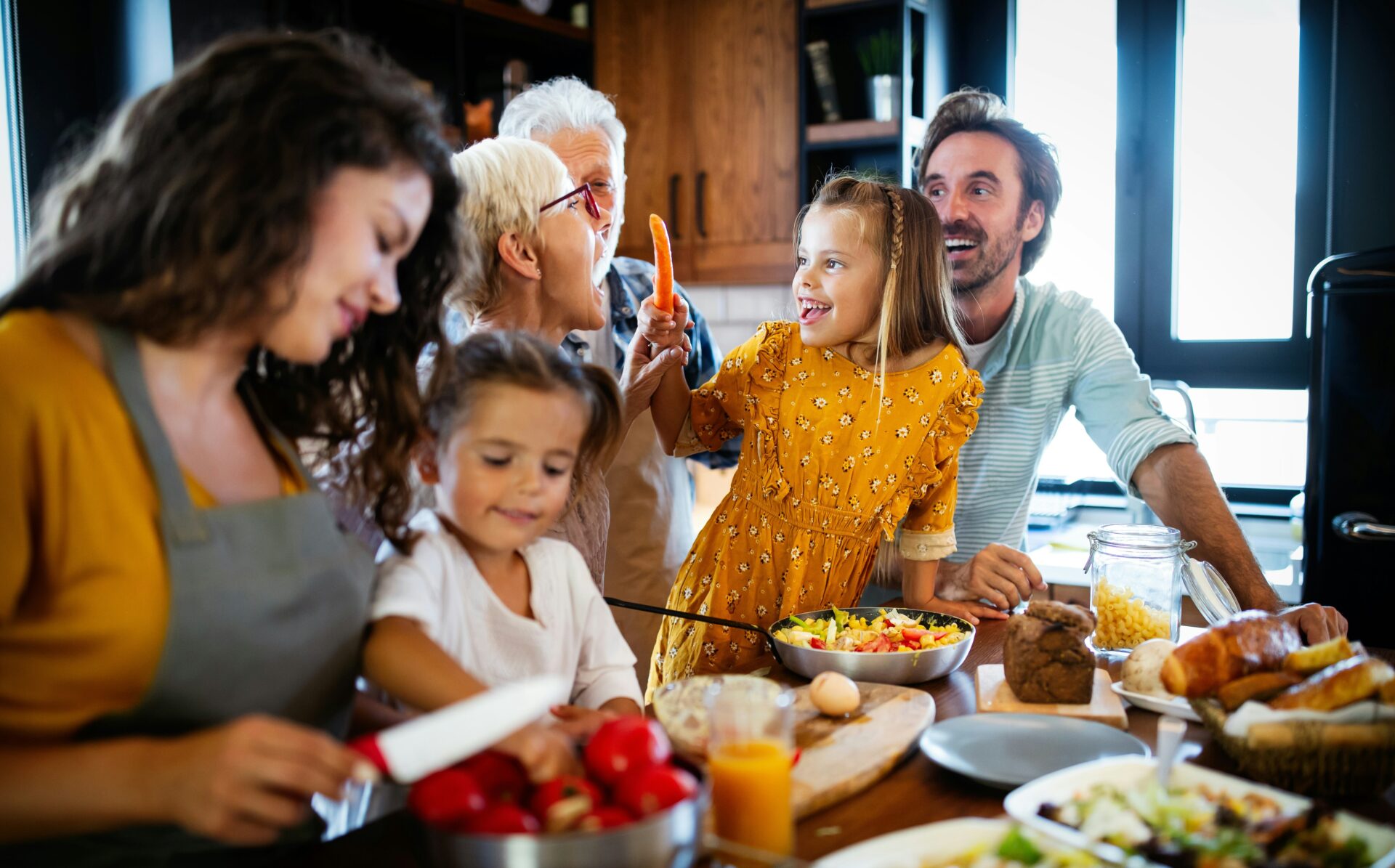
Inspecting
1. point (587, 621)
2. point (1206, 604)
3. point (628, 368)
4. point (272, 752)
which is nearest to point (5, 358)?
point (272, 752)

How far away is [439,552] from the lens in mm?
1189

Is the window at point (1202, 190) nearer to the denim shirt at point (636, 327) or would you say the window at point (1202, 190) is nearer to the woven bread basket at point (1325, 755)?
the denim shirt at point (636, 327)

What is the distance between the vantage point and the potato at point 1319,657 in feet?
4.05

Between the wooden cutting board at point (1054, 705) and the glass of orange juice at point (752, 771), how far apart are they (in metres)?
0.45

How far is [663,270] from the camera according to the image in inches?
71.6

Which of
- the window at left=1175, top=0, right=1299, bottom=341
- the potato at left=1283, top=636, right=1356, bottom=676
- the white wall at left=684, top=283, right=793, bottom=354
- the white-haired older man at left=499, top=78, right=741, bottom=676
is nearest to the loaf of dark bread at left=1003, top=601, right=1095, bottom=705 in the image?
the potato at left=1283, top=636, right=1356, bottom=676

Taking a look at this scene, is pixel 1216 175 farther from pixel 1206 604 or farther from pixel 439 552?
pixel 439 552

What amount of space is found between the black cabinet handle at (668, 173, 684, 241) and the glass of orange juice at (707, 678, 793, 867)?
128 inches

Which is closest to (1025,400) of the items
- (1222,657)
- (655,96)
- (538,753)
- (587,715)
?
(1222,657)

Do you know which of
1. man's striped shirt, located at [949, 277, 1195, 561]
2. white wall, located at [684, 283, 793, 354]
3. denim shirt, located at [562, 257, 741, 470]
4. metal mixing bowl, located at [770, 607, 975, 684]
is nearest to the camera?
metal mixing bowl, located at [770, 607, 975, 684]

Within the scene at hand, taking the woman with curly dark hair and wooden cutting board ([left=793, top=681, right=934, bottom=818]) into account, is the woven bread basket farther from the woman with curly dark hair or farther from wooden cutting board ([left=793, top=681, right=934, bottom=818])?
the woman with curly dark hair

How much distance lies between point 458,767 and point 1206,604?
1.21 metres

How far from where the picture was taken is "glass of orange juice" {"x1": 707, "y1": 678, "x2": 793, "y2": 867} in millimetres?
955

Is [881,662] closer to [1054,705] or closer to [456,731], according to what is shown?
[1054,705]
